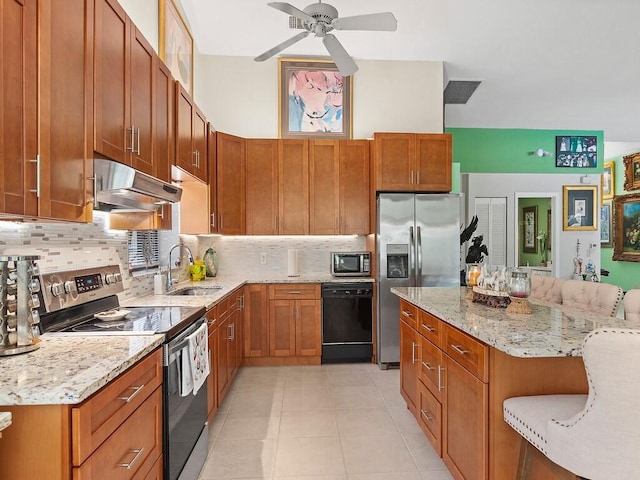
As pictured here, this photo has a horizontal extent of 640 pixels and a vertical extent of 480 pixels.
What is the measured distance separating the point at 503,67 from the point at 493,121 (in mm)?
1900

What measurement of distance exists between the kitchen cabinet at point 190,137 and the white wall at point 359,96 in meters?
0.97

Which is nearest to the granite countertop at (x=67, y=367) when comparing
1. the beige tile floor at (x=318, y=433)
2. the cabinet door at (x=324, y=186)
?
the beige tile floor at (x=318, y=433)

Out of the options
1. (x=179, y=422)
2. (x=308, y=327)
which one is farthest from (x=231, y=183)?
(x=179, y=422)

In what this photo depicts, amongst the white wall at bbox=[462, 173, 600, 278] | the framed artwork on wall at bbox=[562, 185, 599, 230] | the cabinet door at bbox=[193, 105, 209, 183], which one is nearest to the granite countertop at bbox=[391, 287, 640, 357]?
the cabinet door at bbox=[193, 105, 209, 183]

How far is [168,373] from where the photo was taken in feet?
5.59

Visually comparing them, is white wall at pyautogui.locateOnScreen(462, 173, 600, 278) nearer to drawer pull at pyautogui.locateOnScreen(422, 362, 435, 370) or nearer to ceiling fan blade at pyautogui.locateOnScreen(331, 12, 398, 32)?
ceiling fan blade at pyautogui.locateOnScreen(331, 12, 398, 32)

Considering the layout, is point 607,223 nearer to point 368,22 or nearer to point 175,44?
point 368,22

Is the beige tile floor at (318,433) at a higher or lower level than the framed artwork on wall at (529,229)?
lower

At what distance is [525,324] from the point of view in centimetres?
175

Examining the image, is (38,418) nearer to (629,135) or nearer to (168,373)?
(168,373)

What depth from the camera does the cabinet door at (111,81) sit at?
168 centimetres

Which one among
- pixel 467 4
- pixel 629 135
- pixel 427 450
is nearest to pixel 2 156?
pixel 427 450

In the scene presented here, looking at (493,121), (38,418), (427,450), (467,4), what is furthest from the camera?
(493,121)

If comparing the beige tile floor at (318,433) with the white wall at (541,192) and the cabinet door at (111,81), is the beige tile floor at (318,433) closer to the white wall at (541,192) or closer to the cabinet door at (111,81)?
the cabinet door at (111,81)
